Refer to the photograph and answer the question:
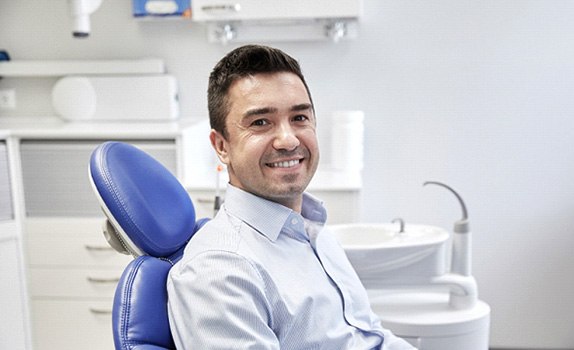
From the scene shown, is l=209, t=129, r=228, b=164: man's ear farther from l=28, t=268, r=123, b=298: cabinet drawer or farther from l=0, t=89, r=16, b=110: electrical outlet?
l=0, t=89, r=16, b=110: electrical outlet

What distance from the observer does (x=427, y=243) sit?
1516 millimetres

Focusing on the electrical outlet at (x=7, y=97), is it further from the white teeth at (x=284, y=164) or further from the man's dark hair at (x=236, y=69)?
the white teeth at (x=284, y=164)

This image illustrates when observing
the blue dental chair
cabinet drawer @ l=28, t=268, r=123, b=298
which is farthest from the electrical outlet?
the blue dental chair

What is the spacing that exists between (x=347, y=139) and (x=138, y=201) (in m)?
1.34

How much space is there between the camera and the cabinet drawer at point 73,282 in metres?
1.99

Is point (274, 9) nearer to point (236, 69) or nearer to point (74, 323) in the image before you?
point (236, 69)

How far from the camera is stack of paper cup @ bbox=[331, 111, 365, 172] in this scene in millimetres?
2205

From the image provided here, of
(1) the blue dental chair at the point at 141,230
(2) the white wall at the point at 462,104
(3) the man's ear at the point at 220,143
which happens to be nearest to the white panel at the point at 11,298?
(2) the white wall at the point at 462,104

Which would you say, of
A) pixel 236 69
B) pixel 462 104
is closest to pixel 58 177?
pixel 236 69

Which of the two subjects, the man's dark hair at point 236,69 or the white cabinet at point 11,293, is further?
the white cabinet at point 11,293

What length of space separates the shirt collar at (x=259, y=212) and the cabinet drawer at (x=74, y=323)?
1.21m

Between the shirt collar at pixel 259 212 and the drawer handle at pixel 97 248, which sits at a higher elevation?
the shirt collar at pixel 259 212

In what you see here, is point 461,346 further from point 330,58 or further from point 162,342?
point 330,58

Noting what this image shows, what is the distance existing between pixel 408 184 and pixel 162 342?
164 cm
